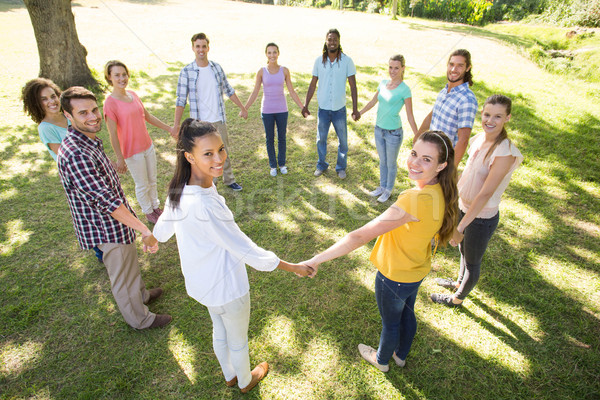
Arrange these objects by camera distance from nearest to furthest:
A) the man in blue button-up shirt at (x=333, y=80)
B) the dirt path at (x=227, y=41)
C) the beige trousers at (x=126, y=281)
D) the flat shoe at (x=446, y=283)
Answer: the beige trousers at (x=126, y=281) < the flat shoe at (x=446, y=283) < the man in blue button-up shirt at (x=333, y=80) < the dirt path at (x=227, y=41)

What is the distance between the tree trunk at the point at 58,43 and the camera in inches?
295

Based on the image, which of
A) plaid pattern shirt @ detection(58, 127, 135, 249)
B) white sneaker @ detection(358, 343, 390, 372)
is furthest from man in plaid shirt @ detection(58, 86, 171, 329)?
white sneaker @ detection(358, 343, 390, 372)

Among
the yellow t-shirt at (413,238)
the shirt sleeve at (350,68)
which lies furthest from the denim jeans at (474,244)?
the shirt sleeve at (350,68)

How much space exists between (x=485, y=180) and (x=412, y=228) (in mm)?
1036

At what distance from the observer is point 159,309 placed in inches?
133

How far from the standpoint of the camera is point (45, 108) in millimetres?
3309

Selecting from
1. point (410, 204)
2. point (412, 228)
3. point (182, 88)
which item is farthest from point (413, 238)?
point (182, 88)

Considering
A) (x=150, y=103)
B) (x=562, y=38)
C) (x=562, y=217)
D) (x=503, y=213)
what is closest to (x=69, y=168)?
(x=503, y=213)

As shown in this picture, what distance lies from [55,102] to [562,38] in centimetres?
2077

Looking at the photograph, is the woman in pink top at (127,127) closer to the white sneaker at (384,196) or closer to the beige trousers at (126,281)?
the beige trousers at (126,281)

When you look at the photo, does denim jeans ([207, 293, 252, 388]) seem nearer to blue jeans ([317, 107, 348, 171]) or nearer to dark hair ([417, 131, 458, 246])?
dark hair ([417, 131, 458, 246])

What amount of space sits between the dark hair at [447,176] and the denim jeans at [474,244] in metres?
0.82

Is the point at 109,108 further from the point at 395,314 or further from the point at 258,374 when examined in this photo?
the point at 395,314

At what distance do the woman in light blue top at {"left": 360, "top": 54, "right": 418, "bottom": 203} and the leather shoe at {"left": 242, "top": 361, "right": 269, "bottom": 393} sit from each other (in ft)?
10.2
